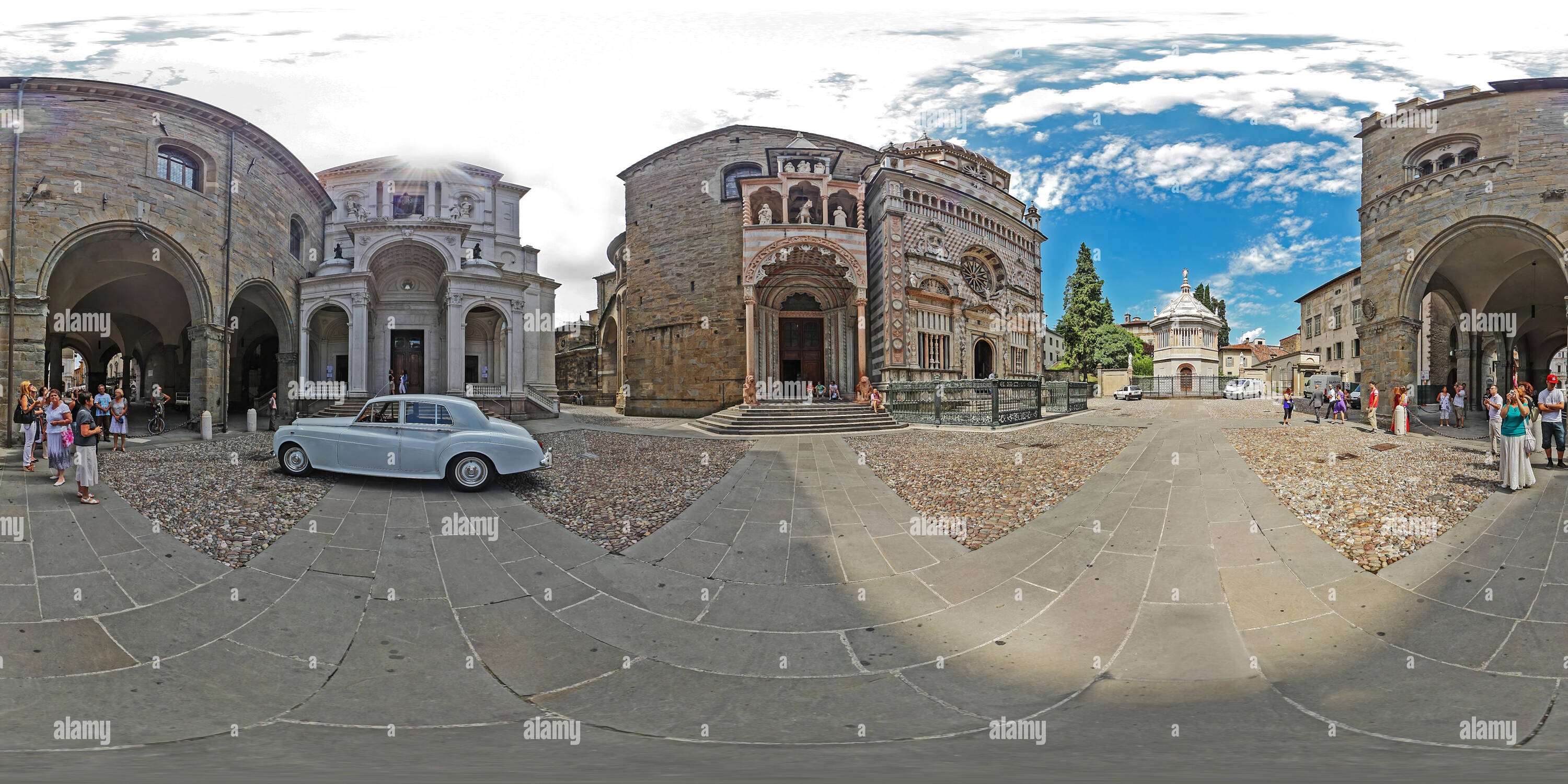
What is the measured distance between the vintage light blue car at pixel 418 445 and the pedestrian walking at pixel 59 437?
223 cm

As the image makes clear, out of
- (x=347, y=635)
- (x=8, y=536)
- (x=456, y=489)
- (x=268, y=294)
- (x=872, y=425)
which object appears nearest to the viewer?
(x=347, y=635)

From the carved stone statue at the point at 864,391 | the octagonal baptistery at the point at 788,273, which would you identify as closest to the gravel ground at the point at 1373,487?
the carved stone statue at the point at 864,391

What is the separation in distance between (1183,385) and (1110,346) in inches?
305

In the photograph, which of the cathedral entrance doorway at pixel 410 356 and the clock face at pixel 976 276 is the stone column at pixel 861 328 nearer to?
the clock face at pixel 976 276

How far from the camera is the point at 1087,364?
119 ft

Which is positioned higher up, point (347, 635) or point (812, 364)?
point (812, 364)

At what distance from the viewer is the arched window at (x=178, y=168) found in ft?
42.5

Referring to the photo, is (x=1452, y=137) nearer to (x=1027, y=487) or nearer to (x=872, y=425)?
(x=872, y=425)

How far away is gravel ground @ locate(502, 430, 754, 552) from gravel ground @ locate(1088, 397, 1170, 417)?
13.9 meters

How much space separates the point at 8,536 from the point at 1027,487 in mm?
9088

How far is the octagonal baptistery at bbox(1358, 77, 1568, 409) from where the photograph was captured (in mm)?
11953

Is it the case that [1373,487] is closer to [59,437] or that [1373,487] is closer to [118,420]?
[59,437]


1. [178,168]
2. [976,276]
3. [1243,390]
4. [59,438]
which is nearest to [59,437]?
[59,438]

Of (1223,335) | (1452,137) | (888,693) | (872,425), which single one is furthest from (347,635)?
(1223,335)
